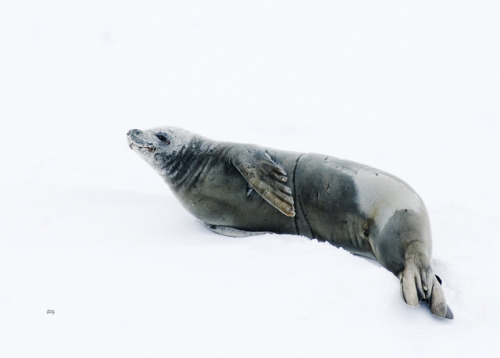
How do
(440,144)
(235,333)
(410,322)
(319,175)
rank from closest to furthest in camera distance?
(235,333)
(410,322)
(319,175)
(440,144)

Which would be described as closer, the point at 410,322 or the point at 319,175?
the point at 410,322

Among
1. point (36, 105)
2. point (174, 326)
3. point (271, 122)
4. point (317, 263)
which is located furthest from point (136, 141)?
point (271, 122)

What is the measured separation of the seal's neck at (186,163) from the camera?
3.80 meters

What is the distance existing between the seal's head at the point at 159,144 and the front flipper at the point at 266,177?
60 cm

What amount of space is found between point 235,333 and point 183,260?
72 cm

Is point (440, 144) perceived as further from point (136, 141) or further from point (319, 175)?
point (136, 141)

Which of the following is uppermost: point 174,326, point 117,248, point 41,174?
point 174,326

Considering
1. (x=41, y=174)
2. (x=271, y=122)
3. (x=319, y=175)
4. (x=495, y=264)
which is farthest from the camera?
(x=271, y=122)

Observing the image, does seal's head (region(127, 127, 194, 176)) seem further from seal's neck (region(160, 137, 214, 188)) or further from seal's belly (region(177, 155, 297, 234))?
seal's belly (region(177, 155, 297, 234))

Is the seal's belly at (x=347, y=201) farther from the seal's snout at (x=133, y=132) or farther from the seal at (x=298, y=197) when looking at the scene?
the seal's snout at (x=133, y=132)

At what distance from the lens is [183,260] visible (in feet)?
8.00

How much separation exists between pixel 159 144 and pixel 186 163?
0.25 metres

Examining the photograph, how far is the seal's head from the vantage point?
12.6 feet

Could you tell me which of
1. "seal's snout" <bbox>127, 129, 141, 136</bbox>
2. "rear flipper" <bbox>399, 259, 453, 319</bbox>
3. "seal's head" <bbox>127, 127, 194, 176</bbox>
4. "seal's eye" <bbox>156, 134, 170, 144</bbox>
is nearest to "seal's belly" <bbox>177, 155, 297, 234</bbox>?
"seal's head" <bbox>127, 127, 194, 176</bbox>
